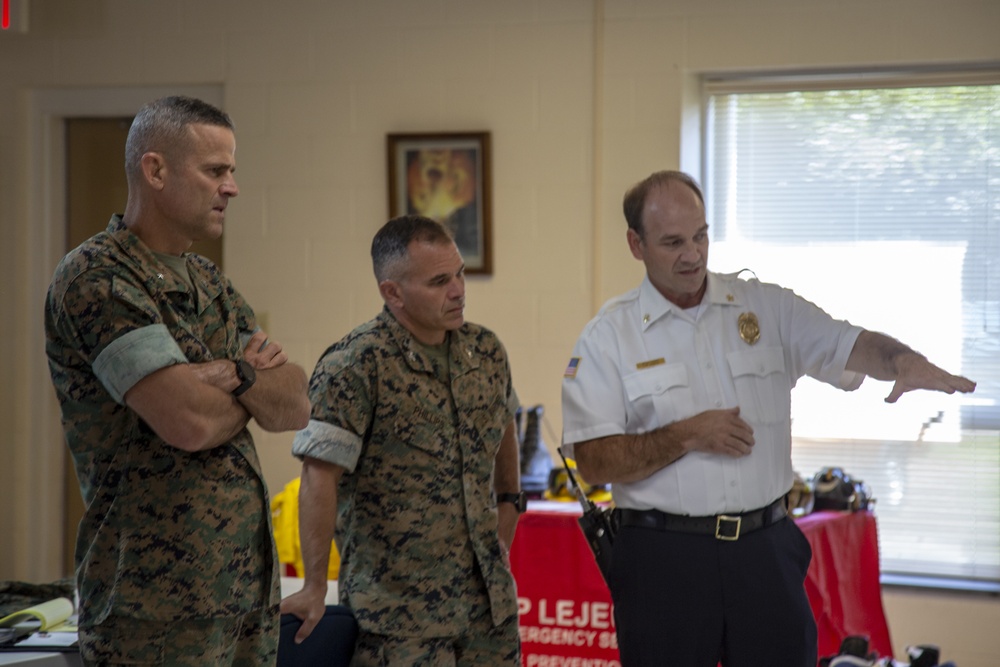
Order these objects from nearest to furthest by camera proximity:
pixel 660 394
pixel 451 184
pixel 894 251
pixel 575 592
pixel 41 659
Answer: pixel 41 659
pixel 660 394
pixel 575 592
pixel 894 251
pixel 451 184

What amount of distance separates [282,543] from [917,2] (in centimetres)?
293

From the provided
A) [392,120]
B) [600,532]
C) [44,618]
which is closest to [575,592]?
[600,532]

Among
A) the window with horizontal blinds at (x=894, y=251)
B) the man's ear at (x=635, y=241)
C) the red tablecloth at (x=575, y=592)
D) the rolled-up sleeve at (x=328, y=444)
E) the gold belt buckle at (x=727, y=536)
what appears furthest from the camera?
the window with horizontal blinds at (x=894, y=251)

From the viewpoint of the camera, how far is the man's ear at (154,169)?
1.78 m

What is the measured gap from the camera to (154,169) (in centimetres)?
178

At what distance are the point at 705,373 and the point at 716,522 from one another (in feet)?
1.07

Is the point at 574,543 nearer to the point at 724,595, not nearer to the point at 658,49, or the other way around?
the point at 724,595

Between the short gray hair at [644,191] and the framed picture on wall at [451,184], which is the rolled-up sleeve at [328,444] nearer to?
the short gray hair at [644,191]

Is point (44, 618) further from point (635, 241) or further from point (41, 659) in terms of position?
point (635, 241)

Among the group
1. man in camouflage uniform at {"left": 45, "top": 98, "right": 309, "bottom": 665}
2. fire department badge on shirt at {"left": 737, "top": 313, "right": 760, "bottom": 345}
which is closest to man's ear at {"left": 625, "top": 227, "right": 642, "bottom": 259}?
fire department badge on shirt at {"left": 737, "top": 313, "right": 760, "bottom": 345}

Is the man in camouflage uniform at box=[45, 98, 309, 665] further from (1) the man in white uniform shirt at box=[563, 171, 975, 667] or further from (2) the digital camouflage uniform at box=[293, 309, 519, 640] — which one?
(1) the man in white uniform shirt at box=[563, 171, 975, 667]

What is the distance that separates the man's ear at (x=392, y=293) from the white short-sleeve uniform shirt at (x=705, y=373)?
16.7 inches

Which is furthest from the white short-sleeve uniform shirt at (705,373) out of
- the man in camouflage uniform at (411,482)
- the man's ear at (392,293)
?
the man's ear at (392,293)

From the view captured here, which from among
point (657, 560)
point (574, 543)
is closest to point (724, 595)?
point (657, 560)
